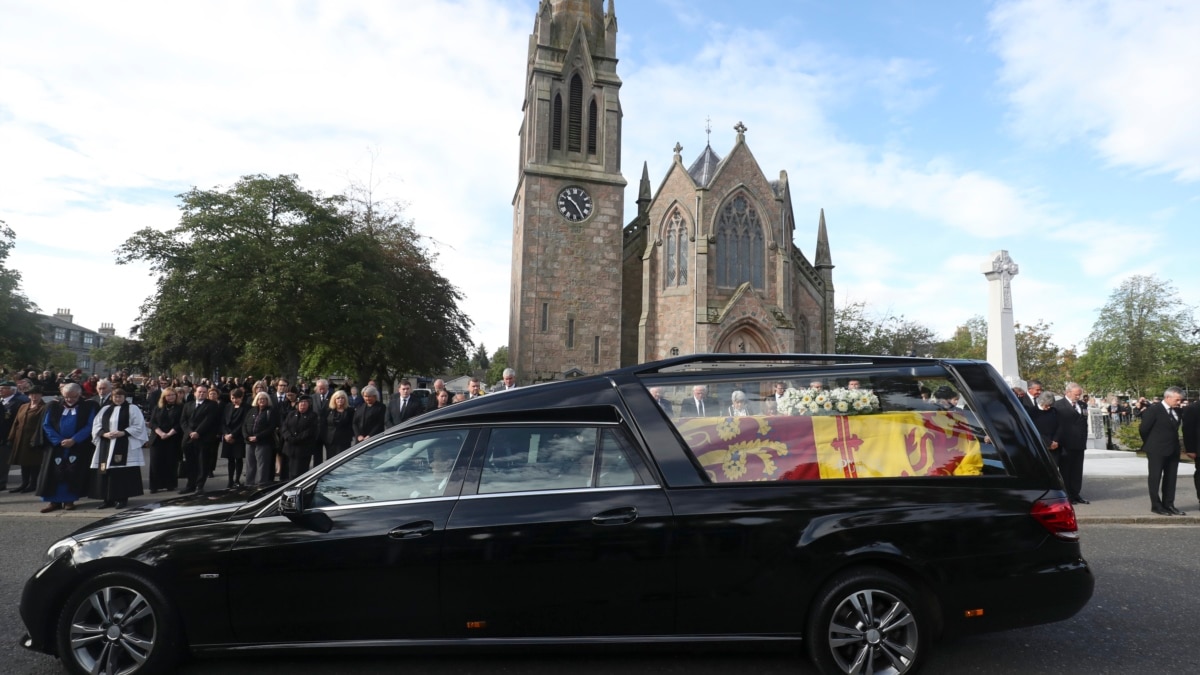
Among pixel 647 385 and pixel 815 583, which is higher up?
pixel 647 385

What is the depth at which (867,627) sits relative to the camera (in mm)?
3711

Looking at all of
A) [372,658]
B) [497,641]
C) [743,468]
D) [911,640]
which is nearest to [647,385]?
[743,468]

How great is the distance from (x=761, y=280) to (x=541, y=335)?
36.8ft

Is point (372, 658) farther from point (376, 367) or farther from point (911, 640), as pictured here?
point (376, 367)

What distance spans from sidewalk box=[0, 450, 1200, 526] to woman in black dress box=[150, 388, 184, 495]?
205 mm

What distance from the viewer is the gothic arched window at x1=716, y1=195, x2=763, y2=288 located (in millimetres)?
33281

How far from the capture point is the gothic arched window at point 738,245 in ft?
109

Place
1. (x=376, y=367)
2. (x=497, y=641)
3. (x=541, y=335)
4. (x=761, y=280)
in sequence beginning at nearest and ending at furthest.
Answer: (x=497, y=641)
(x=541, y=335)
(x=761, y=280)
(x=376, y=367)

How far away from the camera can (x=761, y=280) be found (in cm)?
3388

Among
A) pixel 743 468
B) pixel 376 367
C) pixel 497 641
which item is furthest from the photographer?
Answer: pixel 376 367

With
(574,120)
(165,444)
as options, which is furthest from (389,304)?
(165,444)

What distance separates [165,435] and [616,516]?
9.87 m

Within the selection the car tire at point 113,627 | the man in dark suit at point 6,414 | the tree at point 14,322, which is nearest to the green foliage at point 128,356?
the tree at point 14,322

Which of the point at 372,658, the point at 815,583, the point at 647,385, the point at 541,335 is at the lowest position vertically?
the point at 372,658
